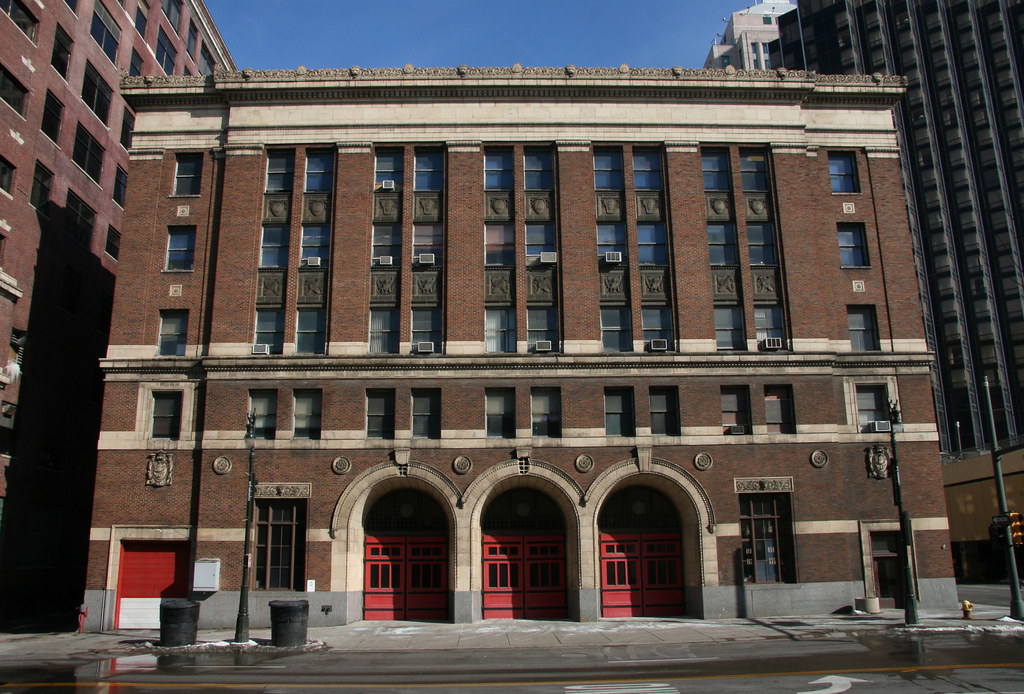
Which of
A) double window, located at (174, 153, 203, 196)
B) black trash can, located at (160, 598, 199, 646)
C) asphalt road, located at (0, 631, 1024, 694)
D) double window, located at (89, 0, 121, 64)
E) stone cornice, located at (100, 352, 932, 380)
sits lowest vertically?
asphalt road, located at (0, 631, 1024, 694)

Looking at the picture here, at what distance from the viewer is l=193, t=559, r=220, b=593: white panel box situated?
28.8 meters

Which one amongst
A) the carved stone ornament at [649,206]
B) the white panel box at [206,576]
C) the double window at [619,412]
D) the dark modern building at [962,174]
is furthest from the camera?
the dark modern building at [962,174]

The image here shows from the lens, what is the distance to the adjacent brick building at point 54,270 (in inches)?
1309

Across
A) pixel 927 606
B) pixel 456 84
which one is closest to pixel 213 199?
pixel 456 84

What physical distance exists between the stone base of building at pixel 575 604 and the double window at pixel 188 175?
1713 centimetres

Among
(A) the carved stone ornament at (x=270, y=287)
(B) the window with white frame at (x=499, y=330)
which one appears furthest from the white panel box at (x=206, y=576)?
(B) the window with white frame at (x=499, y=330)

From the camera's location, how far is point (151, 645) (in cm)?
2477

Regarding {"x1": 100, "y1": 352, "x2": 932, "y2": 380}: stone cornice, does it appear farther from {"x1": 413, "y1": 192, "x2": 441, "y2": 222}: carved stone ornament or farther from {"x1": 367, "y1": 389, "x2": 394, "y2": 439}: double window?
{"x1": 413, "y1": 192, "x2": 441, "y2": 222}: carved stone ornament

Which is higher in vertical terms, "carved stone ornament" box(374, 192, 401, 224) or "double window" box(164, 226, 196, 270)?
"carved stone ornament" box(374, 192, 401, 224)

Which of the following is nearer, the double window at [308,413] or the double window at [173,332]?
the double window at [308,413]

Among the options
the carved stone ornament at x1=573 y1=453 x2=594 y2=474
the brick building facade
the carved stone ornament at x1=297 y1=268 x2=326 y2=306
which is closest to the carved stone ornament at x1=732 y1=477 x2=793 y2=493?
the brick building facade

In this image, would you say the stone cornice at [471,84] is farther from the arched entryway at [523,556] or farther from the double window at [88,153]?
the arched entryway at [523,556]

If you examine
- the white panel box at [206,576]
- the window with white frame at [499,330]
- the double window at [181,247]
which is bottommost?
the white panel box at [206,576]

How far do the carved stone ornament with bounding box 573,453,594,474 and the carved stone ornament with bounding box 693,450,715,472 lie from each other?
4.17 metres
